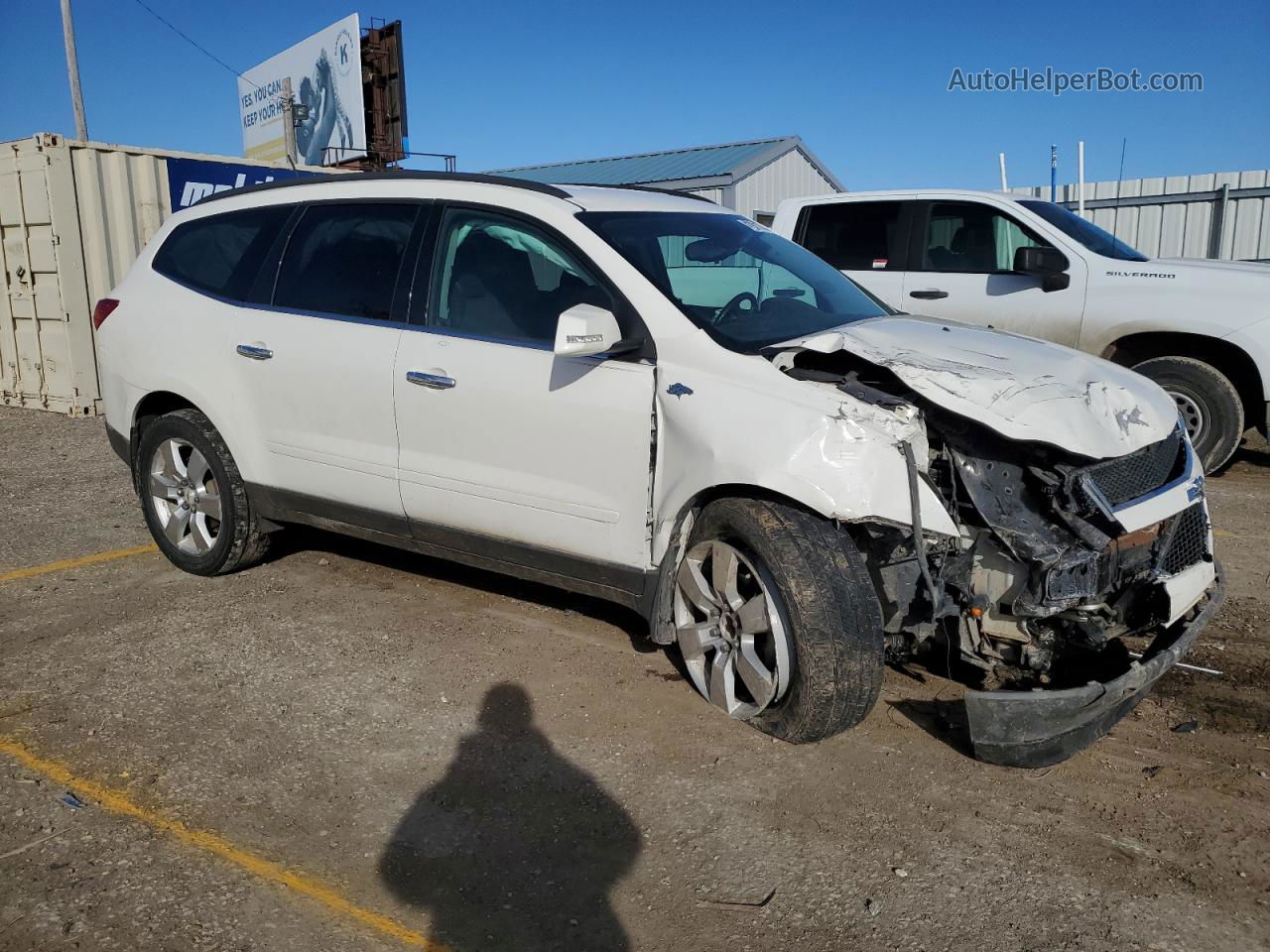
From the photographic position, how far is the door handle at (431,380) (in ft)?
13.4

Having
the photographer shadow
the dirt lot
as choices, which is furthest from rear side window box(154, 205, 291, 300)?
the photographer shadow

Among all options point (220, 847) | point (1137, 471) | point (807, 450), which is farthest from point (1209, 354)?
point (220, 847)

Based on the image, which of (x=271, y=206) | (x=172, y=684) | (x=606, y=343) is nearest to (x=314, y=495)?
(x=172, y=684)

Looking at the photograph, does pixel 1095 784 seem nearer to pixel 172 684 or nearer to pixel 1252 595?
pixel 1252 595

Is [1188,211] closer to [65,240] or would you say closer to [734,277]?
[734,277]

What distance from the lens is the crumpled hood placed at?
3.19 meters

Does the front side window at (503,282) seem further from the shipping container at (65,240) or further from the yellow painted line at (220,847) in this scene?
the shipping container at (65,240)

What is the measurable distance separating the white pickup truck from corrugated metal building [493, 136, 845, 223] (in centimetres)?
1140

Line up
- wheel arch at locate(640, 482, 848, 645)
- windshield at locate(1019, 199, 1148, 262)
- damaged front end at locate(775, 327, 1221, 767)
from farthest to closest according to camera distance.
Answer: windshield at locate(1019, 199, 1148, 262) < wheel arch at locate(640, 482, 848, 645) < damaged front end at locate(775, 327, 1221, 767)

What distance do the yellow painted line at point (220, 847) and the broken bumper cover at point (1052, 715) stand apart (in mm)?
1702

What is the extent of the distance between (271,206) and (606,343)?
231 cm

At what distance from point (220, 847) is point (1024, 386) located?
2.82 meters

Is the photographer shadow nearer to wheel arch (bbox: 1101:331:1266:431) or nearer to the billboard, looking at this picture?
wheel arch (bbox: 1101:331:1266:431)

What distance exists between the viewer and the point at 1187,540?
358 cm
